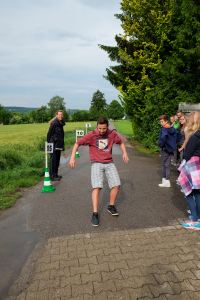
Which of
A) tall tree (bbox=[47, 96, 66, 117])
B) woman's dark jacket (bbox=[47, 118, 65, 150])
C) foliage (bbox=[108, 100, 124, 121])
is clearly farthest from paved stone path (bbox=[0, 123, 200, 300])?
tall tree (bbox=[47, 96, 66, 117])

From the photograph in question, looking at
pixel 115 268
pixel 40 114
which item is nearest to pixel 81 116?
pixel 40 114

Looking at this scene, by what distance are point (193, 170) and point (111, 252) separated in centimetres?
188

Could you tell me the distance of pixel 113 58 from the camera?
16.1 meters

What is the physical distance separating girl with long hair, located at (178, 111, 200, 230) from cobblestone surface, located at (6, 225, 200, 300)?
0.99 feet

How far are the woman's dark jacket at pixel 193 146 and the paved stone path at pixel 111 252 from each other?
1.29m

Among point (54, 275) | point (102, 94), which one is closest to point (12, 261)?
point (54, 275)

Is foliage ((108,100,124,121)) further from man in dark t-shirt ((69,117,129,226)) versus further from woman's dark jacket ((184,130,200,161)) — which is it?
woman's dark jacket ((184,130,200,161))

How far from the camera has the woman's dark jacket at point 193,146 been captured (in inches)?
149

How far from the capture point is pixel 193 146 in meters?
3.80

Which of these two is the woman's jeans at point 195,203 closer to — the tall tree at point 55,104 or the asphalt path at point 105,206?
the asphalt path at point 105,206

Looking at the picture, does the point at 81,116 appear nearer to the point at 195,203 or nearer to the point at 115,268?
the point at 195,203

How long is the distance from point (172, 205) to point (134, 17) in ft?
41.9

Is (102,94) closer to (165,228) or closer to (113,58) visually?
(113,58)

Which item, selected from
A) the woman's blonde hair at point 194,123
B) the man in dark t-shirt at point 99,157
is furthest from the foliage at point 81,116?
the woman's blonde hair at point 194,123
